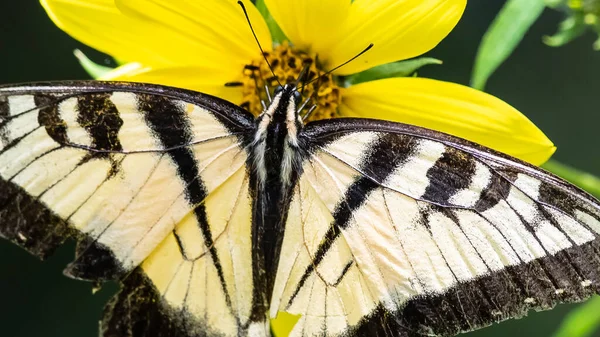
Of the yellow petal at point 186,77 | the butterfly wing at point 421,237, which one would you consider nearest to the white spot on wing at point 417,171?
the butterfly wing at point 421,237

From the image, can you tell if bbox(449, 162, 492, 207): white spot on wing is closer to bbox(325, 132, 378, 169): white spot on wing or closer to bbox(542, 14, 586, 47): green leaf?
bbox(325, 132, 378, 169): white spot on wing

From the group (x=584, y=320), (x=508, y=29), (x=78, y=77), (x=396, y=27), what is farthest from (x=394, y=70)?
(x=78, y=77)

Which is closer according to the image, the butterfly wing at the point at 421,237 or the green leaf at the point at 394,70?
the butterfly wing at the point at 421,237

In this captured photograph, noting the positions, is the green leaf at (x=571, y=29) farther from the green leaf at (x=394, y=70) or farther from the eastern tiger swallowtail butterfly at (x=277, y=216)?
the eastern tiger swallowtail butterfly at (x=277, y=216)

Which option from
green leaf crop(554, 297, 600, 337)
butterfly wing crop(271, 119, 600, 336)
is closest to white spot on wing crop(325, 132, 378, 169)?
butterfly wing crop(271, 119, 600, 336)

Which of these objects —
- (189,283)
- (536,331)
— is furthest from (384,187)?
(536,331)

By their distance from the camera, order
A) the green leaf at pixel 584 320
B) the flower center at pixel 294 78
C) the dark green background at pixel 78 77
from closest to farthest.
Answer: the flower center at pixel 294 78 → the green leaf at pixel 584 320 → the dark green background at pixel 78 77

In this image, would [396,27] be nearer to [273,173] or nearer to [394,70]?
[394,70]

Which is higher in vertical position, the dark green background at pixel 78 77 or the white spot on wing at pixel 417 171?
the dark green background at pixel 78 77
